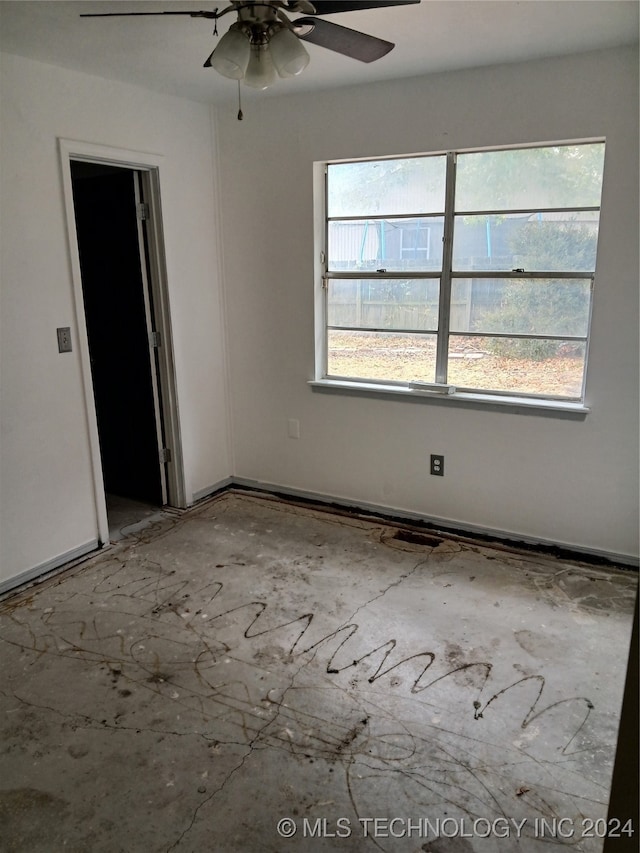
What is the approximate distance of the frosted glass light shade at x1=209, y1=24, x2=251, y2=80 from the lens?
180 cm

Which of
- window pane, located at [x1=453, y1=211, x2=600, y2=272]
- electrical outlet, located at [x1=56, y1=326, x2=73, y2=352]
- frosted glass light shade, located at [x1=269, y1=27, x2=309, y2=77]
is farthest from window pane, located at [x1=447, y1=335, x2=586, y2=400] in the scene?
electrical outlet, located at [x1=56, y1=326, x2=73, y2=352]

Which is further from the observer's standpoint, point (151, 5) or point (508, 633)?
point (508, 633)

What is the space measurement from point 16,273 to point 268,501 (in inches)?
83.8

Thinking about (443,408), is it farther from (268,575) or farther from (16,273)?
(16,273)

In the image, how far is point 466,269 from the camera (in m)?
3.33

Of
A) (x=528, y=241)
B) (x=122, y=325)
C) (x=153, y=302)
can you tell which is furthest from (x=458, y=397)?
(x=122, y=325)

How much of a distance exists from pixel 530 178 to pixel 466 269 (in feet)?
1.84

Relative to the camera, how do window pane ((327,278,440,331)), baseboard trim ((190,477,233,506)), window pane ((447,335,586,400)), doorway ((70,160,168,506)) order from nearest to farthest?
window pane ((447,335,586,400)) → window pane ((327,278,440,331)) → doorway ((70,160,168,506)) → baseboard trim ((190,477,233,506))

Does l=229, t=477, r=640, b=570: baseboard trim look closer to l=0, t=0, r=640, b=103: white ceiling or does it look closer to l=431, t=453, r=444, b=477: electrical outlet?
l=431, t=453, r=444, b=477: electrical outlet

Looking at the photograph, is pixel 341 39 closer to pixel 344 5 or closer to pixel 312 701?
pixel 344 5

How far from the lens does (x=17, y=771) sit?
1.90m

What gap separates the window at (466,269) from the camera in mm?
3049

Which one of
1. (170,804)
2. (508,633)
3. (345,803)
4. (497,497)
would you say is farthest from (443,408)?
(170,804)

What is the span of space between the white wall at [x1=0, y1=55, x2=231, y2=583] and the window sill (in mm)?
1222
